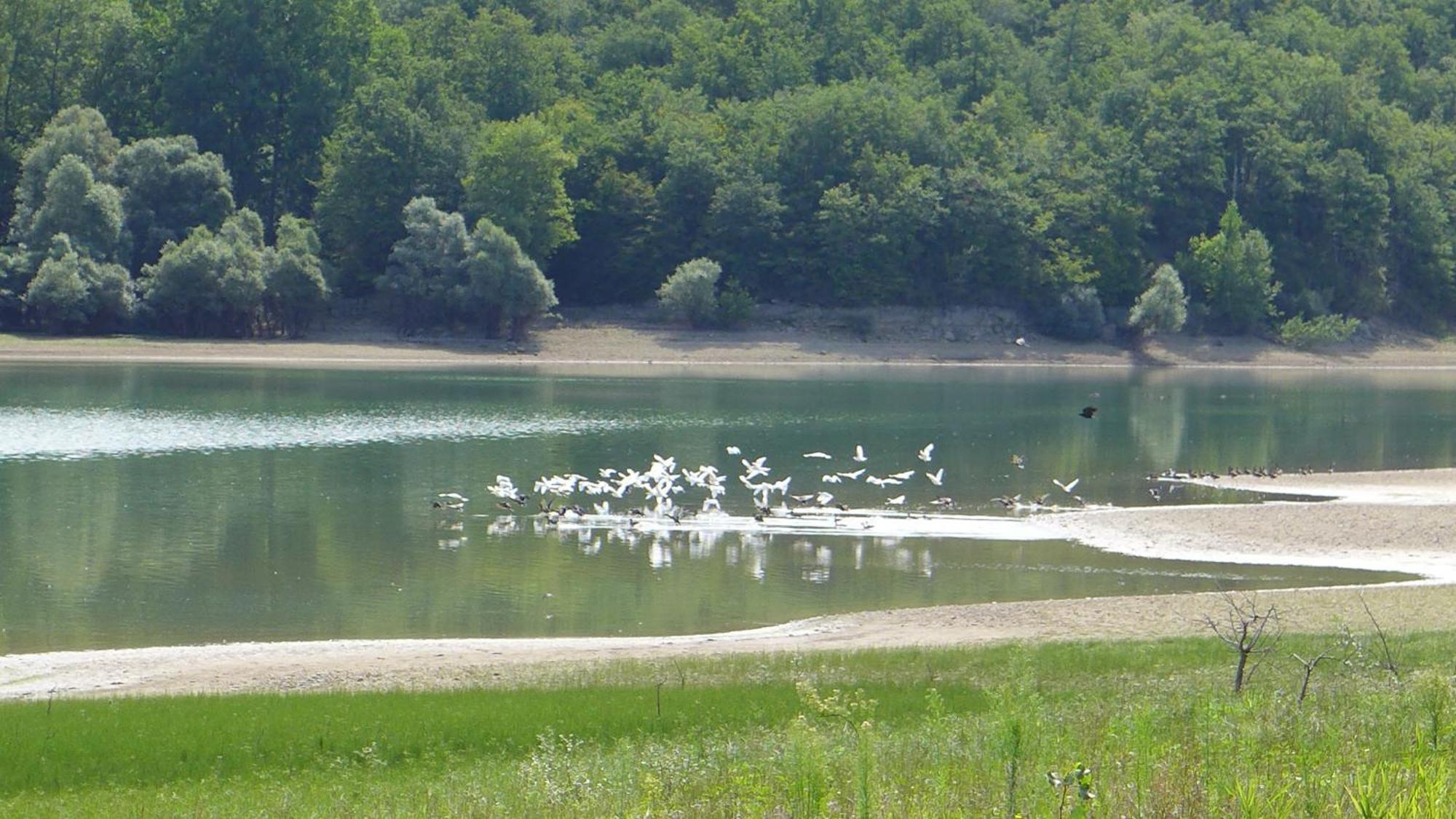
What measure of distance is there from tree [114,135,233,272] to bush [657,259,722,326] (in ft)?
97.9

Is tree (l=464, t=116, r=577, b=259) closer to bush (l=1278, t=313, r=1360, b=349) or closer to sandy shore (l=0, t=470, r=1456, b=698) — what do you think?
bush (l=1278, t=313, r=1360, b=349)

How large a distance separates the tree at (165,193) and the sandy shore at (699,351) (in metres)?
10.3

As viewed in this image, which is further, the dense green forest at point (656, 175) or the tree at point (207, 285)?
the dense green forest at point (656, 175)

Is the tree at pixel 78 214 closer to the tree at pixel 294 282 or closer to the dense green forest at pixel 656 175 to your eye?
the dense green forest at pixel 656 175

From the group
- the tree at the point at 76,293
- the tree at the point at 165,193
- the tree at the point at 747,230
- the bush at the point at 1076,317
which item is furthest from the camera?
the tree at the point at 747,230

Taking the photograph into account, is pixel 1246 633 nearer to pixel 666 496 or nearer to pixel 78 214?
pixel 666 496

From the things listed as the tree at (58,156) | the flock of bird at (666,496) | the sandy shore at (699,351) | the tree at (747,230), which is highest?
the tree at (58,156)

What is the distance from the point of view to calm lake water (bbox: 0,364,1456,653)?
34094mm

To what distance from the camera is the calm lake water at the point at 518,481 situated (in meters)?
34.1

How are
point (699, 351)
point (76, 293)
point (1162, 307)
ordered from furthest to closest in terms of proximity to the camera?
point (1162, 307), point (699, 351), point (76, 293)

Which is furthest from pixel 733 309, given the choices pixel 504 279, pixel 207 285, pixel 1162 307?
pixel 207 285

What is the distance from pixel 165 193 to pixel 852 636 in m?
92.9

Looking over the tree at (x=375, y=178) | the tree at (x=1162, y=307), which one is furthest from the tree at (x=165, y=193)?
the tree at (x=1162, y=307)

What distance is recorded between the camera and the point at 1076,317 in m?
120
